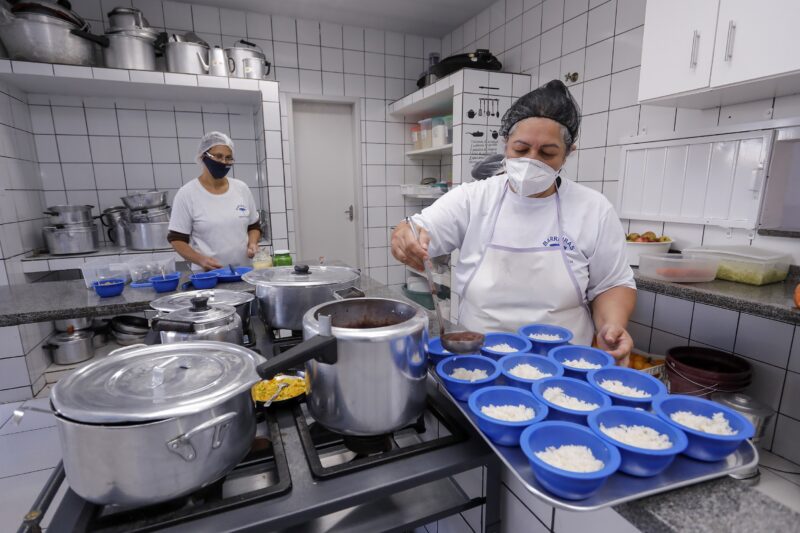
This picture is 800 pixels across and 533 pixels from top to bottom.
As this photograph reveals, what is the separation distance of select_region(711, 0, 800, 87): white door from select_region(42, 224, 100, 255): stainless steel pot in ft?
12.9

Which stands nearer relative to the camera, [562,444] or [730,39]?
[562,444]

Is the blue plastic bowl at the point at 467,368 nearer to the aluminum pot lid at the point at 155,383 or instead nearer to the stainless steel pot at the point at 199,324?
the aluminum pot lid at the point at 155,383

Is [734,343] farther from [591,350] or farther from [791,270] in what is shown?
[591,350]

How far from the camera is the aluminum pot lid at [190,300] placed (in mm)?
1015

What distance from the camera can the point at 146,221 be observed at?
3049mm

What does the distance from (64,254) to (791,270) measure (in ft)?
14.4

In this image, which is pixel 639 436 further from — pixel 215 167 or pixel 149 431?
pixel 215 167

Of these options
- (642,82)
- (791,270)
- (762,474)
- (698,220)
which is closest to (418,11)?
(642,82)

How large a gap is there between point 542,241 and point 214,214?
211 cm

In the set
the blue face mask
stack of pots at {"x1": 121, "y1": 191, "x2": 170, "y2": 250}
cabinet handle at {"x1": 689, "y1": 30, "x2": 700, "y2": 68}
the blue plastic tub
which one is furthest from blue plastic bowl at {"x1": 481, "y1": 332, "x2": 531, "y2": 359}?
stack of pots at {"x1": 121, "y1": 191, "x2": 170, "y2": 250}

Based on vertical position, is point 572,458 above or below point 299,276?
below

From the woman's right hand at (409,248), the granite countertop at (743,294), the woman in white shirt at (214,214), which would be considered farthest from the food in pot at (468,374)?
the woman in white shirt at (214,214)

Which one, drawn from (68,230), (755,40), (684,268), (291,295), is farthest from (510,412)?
(68,230)

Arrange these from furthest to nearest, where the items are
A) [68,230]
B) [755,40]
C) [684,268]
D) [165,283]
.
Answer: [68,230]
[684,268]
[165,283]
[755,40]
